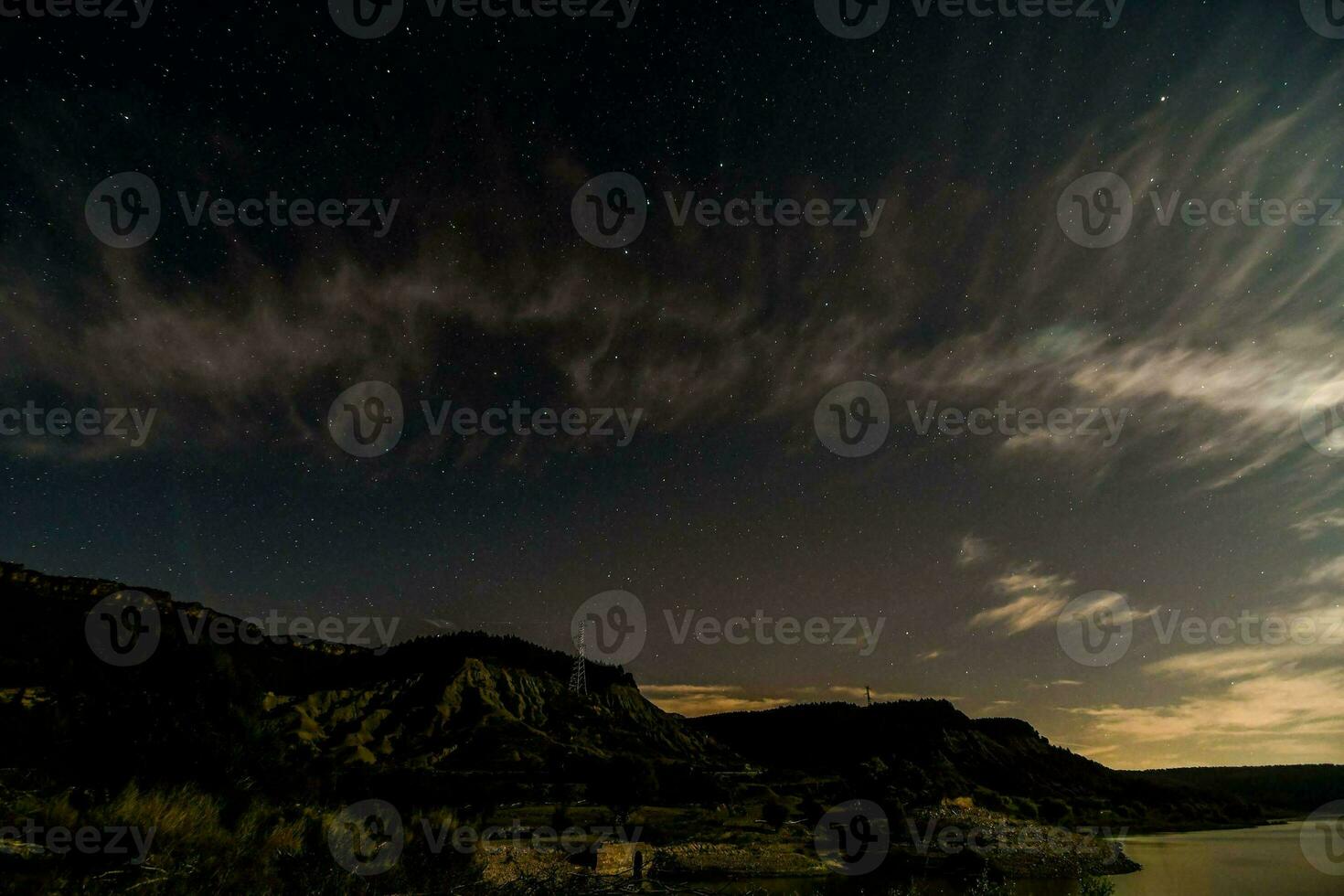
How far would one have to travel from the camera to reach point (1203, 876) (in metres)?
66.2

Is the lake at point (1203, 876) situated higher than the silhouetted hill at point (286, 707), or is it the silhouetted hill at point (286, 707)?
the silhouetted hill at point (286, 707)

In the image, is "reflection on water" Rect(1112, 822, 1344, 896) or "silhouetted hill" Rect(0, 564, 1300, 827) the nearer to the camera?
"silhouetted hill" Rect(0, 564, 1300, 827)

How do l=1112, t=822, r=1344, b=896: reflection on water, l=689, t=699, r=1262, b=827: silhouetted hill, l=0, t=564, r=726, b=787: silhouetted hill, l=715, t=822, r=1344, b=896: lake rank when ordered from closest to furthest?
l=0, t=564, r=726, b=787: silhouetted hill < l=715, t=822, r=1344, b=896: lake < l=1112, t=822, r=1344, b=896: reflection on water < l=689, t=699, r=1262, b=827: silhouetted hill

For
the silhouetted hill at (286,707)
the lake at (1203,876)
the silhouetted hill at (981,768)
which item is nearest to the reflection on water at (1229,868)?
the lake at (1203,876)

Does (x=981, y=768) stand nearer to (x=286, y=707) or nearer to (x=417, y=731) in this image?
(x=417, y=731)

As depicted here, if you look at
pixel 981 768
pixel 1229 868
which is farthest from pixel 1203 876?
pixel 981 768

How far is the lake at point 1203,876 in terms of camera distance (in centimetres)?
5022

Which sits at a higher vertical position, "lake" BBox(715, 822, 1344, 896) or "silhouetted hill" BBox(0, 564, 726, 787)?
"silhouetted hill" BBox(0, 564, 726, 787)

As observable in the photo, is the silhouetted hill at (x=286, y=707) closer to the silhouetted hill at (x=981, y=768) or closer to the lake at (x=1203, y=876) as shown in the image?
the lake at (x=1203, y=876)

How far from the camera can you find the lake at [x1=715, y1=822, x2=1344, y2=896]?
50.2 meters

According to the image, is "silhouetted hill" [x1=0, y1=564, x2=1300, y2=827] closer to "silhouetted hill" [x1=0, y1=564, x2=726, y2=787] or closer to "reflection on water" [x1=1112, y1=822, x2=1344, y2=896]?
"silhouetted hill" [x1=0, y1=564, x2=726, y2=787]

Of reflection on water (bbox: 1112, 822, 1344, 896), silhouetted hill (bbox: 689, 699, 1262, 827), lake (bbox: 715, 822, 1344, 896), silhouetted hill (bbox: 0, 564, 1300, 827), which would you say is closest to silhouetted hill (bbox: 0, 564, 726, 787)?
silhouetted hill (bbox: 0, 564, 1300, 827)

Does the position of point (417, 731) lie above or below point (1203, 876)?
above

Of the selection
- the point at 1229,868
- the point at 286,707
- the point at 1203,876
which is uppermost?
the point at 286,707
